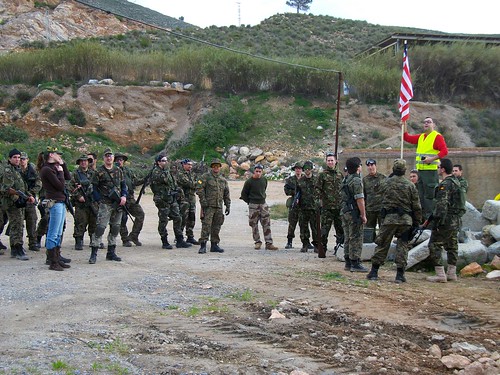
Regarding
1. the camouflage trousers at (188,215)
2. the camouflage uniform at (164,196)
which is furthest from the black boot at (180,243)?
the camouflage trousers at (188,215)

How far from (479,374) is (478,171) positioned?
13444mm

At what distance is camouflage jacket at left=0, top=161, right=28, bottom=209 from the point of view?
11.1m

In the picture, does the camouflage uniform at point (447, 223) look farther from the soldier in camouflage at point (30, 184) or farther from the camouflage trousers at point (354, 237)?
the soldier in camouflage at point (30, 184)

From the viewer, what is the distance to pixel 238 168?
112ft

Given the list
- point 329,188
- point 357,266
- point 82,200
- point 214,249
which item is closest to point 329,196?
point 329,188

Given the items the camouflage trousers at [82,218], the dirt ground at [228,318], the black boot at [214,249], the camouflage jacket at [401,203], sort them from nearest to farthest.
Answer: the dirt ground at [228,318], the camouflage jacket at [401,203], the camouflage trousers at [82,218], the black boot at [214,249]

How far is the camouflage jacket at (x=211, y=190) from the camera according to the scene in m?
12.5

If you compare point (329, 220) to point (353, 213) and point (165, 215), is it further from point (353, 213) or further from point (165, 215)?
point (165, 215)

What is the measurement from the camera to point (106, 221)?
10.5 m

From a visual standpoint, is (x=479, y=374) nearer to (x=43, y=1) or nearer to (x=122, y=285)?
(x=122, y=285)

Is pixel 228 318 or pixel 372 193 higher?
pixel 372 193

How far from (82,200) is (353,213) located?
527 cm

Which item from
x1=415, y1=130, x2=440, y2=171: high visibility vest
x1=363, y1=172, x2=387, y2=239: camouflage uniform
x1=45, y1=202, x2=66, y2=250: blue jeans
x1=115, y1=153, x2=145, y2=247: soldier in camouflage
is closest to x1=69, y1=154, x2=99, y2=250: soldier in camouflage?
x1=115, y1=153, x2=145, y2=247: soldier in camouflage

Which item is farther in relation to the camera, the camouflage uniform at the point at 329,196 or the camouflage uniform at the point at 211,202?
the camouflage uniform at the point at 211,202
